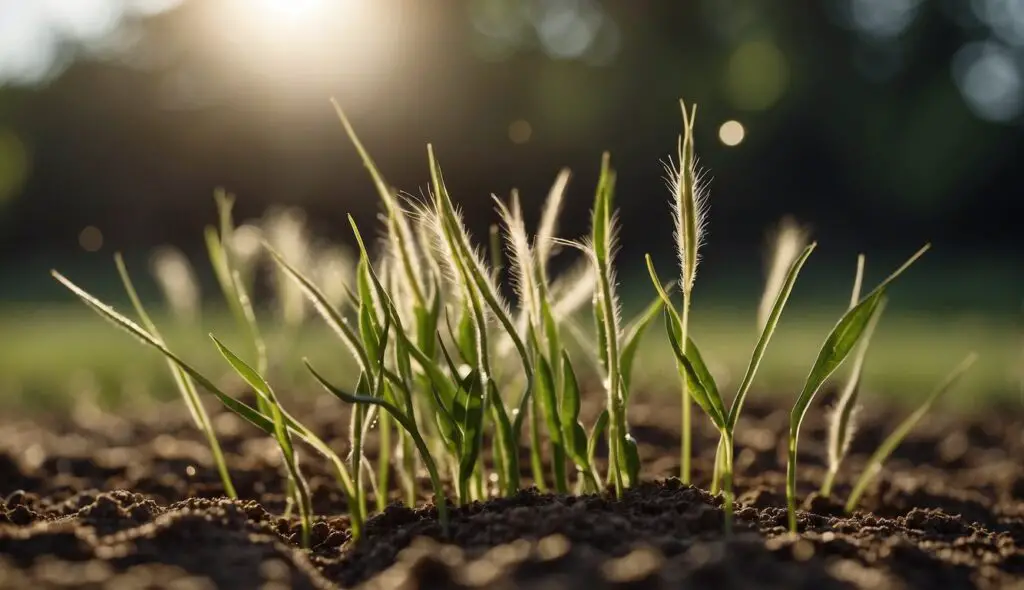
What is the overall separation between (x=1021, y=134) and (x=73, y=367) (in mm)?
13458

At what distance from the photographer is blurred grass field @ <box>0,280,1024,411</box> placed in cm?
421

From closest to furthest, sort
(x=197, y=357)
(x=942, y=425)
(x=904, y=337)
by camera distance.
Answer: (x=942, y=425) → (x=197, y=357) → (x=904, y=337)

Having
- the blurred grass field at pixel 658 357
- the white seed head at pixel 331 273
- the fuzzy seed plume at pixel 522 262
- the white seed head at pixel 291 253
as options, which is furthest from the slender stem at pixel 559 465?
the blurred grass field at pixel 658 357

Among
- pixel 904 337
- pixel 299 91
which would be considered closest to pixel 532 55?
pixel 299 91

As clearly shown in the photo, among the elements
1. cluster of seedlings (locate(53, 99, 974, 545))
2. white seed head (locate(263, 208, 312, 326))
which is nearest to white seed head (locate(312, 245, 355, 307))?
white seed head (locate(263, 208, 312, 326))

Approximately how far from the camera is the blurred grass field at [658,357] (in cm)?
421

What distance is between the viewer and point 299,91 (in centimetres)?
1387

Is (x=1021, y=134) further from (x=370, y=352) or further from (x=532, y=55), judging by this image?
(x=370, y=352)

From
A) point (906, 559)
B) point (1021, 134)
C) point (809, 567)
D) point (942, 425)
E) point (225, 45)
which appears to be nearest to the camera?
point (809, 567)

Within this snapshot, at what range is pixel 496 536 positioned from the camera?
1.18 meters

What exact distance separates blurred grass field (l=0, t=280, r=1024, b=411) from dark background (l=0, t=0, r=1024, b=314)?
15.3 feet

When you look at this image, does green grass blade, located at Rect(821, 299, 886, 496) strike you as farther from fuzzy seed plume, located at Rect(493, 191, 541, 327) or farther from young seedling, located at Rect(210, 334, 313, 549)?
young seedling, located at Rect(210, 334, 313, 549)

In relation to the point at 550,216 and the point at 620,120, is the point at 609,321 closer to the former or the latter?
the point at 550,216

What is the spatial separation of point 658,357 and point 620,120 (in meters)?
8.18
